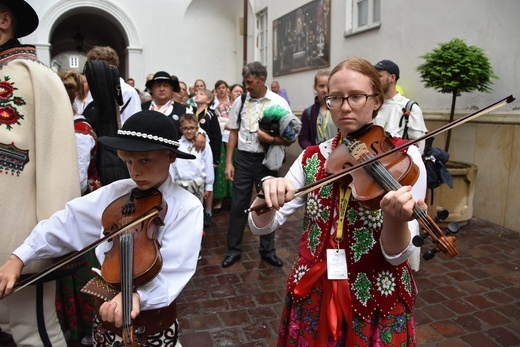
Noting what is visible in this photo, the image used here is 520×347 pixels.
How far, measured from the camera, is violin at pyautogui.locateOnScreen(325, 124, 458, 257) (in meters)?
1.25

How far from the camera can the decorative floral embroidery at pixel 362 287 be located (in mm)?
1510

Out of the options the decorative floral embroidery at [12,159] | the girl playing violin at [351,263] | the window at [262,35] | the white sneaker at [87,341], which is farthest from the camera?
the window at [262,35]

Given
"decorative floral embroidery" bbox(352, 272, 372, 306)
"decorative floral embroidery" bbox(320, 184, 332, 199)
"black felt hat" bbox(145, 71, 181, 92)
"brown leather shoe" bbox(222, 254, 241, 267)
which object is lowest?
"brown leather shoe" bbox(222, 254, 241, 267)

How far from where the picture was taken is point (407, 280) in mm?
1563

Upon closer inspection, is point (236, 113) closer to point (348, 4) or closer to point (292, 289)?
point (292, 289)

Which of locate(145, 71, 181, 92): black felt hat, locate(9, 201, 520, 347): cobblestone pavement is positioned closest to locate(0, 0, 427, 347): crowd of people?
locate(9, 201, 520, 347): cobblestone pavement

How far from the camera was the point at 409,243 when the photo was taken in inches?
55.1

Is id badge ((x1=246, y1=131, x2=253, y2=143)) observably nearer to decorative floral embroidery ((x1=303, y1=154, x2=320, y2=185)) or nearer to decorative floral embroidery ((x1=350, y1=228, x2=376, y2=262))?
decorative floral embroidery ((x1=303, y1=154, x2=320, y2=185))

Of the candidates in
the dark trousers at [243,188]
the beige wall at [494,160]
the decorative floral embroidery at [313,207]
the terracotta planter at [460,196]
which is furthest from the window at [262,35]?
the decorative floral embroidery at [313,207]

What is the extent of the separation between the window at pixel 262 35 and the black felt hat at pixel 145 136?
11939 mm

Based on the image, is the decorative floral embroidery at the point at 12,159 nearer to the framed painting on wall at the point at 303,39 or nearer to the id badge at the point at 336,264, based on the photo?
the id badge at the point at 336,264

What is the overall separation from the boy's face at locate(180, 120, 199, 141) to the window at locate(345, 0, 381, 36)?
479 centimetres

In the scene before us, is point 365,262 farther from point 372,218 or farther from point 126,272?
point 126,272

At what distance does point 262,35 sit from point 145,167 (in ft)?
41.1
